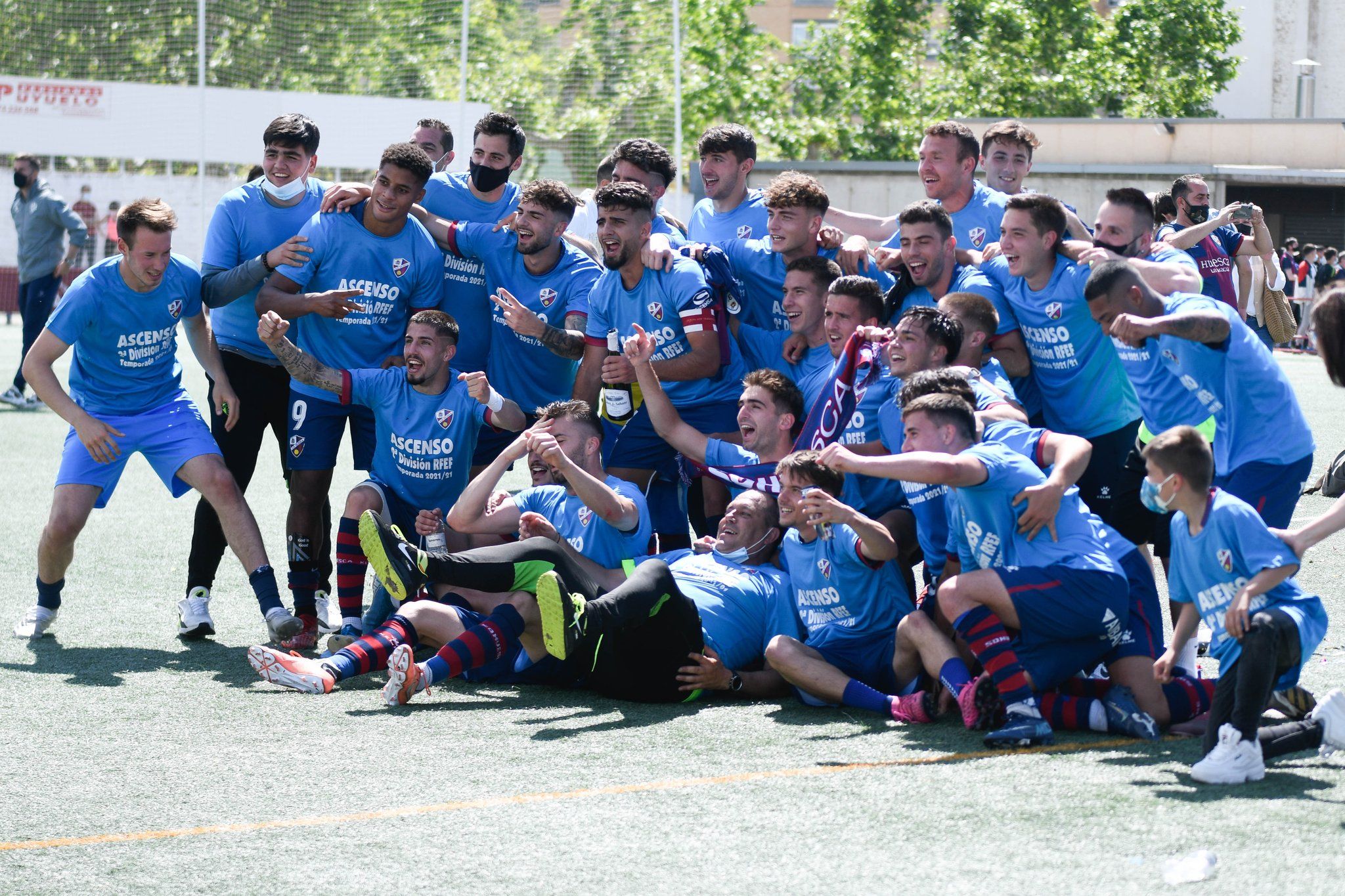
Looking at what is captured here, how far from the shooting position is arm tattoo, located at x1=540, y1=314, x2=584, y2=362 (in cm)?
710

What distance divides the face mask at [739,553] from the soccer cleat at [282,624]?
5.98 ft

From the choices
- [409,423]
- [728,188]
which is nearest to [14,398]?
[409,423]

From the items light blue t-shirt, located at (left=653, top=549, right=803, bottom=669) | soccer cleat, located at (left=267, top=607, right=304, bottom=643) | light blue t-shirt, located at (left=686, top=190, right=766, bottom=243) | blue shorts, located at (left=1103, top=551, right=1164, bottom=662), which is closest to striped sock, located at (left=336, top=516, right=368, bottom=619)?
soccer cleat, located at (left=267, top=607, right=304, bottom=643)

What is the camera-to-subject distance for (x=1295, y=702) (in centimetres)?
504

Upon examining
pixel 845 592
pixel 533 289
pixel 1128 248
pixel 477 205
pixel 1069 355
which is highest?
pixel 477 205

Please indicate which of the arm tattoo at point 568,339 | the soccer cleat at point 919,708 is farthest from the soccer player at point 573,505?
the soccer cleat at point 919,708

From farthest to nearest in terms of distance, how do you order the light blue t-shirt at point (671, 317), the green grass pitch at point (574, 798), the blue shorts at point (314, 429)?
the blue shorts at point (314, 429) → the light blue t-shirt at point (671, 317) → the green grass pitch at point (574, 798)

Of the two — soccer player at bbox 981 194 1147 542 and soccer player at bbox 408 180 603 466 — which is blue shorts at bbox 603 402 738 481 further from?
soccer player at bbox 981 194 1147 542

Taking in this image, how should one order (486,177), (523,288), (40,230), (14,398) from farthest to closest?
(14,398) → (40,230) → (486,177) → (523,288)

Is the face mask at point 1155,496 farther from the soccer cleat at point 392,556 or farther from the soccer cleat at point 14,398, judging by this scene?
the soccer cleat at point 14,398

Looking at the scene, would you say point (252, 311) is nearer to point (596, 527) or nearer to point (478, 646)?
point (596, 527)

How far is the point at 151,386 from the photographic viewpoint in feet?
22.5

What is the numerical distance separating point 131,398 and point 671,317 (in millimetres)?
2509

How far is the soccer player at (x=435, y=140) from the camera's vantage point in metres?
8.41
